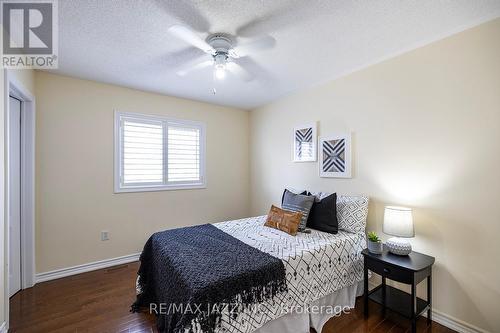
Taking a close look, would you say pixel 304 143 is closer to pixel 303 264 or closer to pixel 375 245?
pixel 375 245

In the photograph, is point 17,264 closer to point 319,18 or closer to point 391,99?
point 319,18

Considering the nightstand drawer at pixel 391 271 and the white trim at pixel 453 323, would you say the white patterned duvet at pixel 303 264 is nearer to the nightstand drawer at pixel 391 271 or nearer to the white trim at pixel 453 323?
the nightstand drawer at pixel 391 271

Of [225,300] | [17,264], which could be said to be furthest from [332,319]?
[17,264]

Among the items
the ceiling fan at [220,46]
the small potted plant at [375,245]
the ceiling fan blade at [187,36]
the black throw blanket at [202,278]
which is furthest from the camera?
the small potted plant at [375,245]

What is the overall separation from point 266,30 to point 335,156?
5.70ft

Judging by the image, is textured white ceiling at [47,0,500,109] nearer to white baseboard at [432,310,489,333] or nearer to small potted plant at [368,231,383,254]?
small potted plant at [368,231,383,254]

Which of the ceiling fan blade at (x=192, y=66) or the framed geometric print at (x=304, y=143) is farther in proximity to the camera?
the framed geometric print at (x=304, y=143)

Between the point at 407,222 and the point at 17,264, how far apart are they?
4.05 meters

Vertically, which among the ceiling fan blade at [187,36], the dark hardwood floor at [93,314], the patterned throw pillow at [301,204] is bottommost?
the dark hardwood floor at [93,314]

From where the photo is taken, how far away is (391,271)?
1.94 meters

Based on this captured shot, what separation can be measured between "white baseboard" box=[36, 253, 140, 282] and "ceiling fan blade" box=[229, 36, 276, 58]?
10.2 feet
